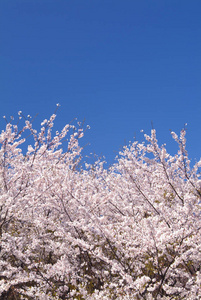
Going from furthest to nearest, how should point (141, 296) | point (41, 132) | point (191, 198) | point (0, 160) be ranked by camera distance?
point (41, 132) → point (0, 160) → point (191, 198) → point (141, 296)

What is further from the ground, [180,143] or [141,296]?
[180,143]

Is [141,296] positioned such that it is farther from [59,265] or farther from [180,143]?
[180,143]

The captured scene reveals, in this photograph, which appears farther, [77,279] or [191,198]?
[77,279]

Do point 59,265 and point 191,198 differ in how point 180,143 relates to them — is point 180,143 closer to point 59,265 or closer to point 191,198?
point 191,198

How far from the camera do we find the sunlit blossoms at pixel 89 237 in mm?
5082

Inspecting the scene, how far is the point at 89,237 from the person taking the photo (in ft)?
22.0

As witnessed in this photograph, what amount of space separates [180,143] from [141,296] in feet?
16.4

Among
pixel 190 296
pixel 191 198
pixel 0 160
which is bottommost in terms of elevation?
pixel 190 296

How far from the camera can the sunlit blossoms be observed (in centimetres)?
508

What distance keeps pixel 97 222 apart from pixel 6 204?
2462mm

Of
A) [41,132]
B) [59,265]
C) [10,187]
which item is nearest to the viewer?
[59,265]

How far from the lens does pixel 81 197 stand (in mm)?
7113

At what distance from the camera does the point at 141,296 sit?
196 inches

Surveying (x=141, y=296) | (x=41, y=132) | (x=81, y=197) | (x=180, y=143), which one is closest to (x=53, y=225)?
A: (x=81, y=197)
